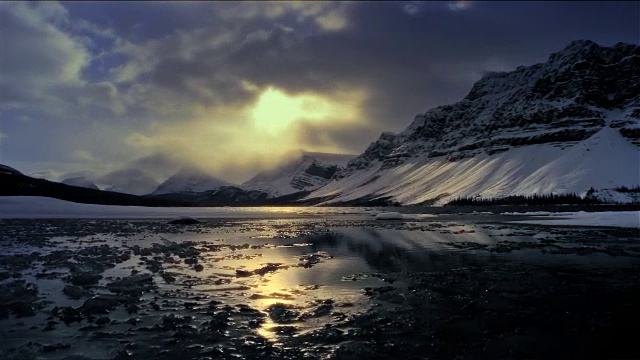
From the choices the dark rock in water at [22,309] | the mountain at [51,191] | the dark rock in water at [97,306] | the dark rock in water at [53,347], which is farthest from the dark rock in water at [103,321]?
the mountain at [51,191]

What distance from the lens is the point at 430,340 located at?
10039mm

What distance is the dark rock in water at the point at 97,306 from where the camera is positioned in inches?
494

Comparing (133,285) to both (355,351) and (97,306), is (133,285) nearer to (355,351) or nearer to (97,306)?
(97,306)

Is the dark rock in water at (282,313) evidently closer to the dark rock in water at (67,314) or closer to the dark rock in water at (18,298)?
the dark rock in water at (67,314)

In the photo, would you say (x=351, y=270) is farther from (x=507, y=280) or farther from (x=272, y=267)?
(x=507, y=280)

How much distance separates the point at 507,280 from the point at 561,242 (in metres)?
17.4

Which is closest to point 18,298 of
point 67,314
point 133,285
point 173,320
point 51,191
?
point 67,314

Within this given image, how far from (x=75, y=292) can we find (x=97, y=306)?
2466 millimetres

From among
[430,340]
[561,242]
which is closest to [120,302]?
[430,340]

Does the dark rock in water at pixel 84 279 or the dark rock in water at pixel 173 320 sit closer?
the dark rock in water at pixel 173 320

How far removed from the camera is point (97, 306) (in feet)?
42.0

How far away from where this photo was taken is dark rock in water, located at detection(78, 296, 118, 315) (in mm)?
12539

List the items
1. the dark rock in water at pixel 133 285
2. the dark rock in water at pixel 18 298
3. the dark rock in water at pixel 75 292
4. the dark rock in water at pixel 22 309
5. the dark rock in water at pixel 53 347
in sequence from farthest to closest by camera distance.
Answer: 1. the dark rock in water at pixel 133 285
2. the dark rock in water at pixel 75 292
3. the dark rock in water at pixel 18 298
4. the dark rock in water at pixel 22 309
5. the dark rock in water at pixel 53 347

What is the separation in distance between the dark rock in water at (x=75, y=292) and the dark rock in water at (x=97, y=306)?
147cm
